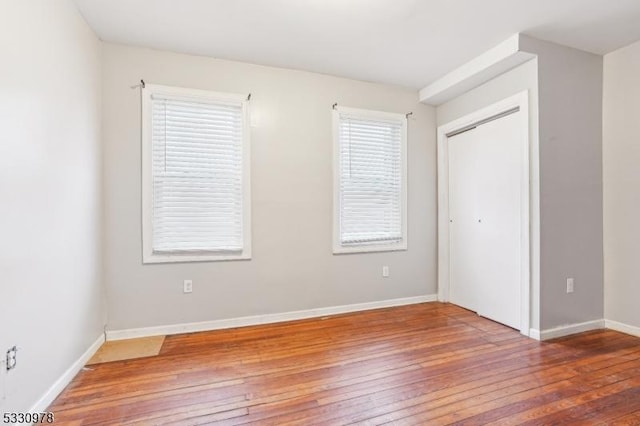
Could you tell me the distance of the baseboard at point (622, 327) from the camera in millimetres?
2729

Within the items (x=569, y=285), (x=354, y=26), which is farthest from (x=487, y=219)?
(x=354, y=26)

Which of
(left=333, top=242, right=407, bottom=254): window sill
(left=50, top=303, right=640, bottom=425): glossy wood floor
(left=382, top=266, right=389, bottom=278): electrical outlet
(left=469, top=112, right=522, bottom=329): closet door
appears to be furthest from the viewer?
(left=382, top=266, right=389, bottom=278): electrical outlet

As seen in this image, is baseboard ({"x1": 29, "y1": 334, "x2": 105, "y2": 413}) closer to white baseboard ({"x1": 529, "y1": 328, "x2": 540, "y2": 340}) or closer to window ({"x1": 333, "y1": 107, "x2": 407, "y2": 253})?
window ({"x1": 333, "y1": 107, "x2": 407, "y2": 253})

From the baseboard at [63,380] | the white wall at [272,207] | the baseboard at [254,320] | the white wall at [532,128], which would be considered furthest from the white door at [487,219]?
the baseboard at [63,380]

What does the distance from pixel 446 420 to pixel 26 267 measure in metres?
2.34

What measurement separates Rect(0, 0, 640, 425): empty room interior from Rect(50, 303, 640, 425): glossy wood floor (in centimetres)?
2

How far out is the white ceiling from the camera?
225 cm

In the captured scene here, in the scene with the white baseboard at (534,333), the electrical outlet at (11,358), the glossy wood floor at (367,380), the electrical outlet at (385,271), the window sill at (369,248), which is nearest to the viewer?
the electrical outlet at (11,358)

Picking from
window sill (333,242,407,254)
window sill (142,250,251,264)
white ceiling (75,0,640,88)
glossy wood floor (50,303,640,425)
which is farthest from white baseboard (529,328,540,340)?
window sill (142,250,251,264)

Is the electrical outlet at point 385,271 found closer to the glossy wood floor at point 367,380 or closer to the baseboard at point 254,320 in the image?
the baseboard at point 254,320

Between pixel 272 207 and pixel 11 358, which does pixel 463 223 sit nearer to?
pixel 272 207

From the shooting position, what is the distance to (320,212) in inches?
132

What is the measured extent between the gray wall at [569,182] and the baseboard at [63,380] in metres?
3.58

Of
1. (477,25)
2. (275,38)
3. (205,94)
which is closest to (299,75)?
(275,38)
